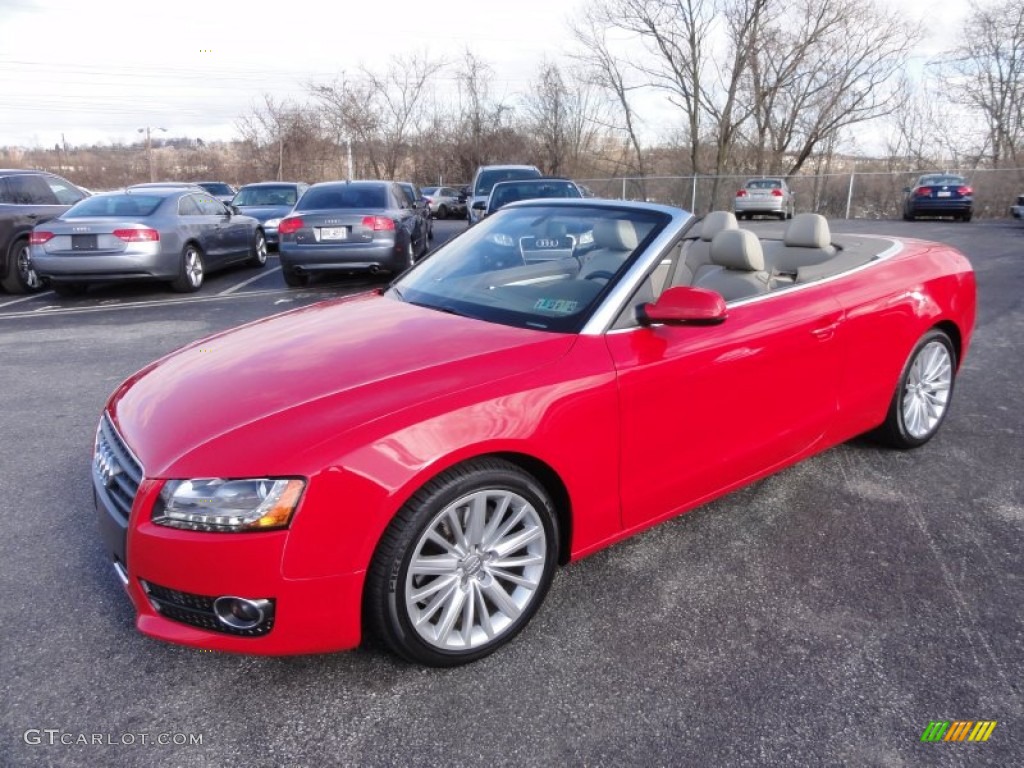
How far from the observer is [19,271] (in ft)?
33.3

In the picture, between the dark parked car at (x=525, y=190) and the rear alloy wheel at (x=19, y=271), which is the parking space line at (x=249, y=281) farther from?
the dark parked car at (x=525, y=190)

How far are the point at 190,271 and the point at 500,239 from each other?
8.13 metres

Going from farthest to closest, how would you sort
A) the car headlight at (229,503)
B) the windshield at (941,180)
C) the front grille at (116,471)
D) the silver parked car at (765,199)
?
the silver parked car at (765,199)
the windshield at (941,180)
the front grille at (116,471)
the car headlight at (229,503)

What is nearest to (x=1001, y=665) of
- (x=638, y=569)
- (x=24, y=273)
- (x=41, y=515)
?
(x=638, y=569)

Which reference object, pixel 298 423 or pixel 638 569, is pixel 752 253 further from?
pixel 298 423

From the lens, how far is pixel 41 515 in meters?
3.42

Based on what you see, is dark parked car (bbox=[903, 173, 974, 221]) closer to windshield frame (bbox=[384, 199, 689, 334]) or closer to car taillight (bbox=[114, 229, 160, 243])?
car taillight (bbox=[114, 229, 160, 243])

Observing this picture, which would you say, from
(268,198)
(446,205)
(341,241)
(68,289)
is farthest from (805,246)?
(446,205)

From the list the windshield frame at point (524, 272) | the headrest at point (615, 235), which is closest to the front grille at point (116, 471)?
the windshield frame at point (524, 272)

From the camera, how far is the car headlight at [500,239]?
352 cm

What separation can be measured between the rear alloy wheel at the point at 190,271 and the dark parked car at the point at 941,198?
20.8 meters

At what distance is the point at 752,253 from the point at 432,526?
7.14 ft

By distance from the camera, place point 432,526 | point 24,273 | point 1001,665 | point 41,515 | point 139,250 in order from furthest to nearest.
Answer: point 24,273 → point 139,250 → point 41,515 → point 1001,665 → point 432,526

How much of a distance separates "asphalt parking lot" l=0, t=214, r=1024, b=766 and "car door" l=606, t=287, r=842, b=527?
36 centimetres
